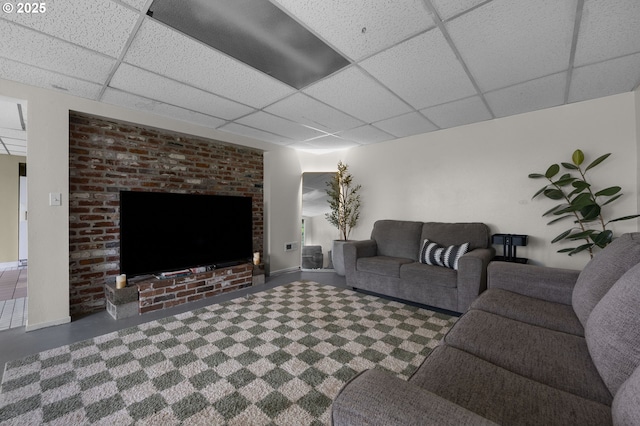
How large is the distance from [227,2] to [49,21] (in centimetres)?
115

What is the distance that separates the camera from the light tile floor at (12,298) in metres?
2.63

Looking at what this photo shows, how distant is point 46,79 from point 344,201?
13.0 feet

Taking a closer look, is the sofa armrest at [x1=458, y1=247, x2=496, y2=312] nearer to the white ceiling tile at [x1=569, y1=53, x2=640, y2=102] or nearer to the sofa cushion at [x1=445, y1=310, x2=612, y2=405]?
the sofa cushion at [x1=445, y1=310, x2=612, y2=405]

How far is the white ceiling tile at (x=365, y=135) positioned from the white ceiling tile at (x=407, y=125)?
0.41 feet

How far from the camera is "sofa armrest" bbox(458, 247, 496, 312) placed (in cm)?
264

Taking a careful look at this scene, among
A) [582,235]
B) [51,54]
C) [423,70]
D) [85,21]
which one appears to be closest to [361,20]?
[423,70]

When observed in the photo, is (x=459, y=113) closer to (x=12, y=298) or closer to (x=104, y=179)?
(x=104, y=179)

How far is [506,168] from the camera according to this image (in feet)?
11.0

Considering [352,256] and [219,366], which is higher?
[352,256]

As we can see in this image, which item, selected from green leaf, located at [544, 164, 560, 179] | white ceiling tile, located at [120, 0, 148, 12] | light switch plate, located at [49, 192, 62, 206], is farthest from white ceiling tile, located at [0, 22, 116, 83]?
green leaf, located at [544, 164, 560, 179]

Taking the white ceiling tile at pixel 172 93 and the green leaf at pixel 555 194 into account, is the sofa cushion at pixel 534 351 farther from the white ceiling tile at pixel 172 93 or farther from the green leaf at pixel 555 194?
the white ceiling tile at pixel 172 93

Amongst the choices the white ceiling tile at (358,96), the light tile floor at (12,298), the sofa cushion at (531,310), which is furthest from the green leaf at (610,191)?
the light tile floor at (12,298)

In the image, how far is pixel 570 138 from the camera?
2959 millimetres

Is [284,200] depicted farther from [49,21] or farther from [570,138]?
[570,138]
